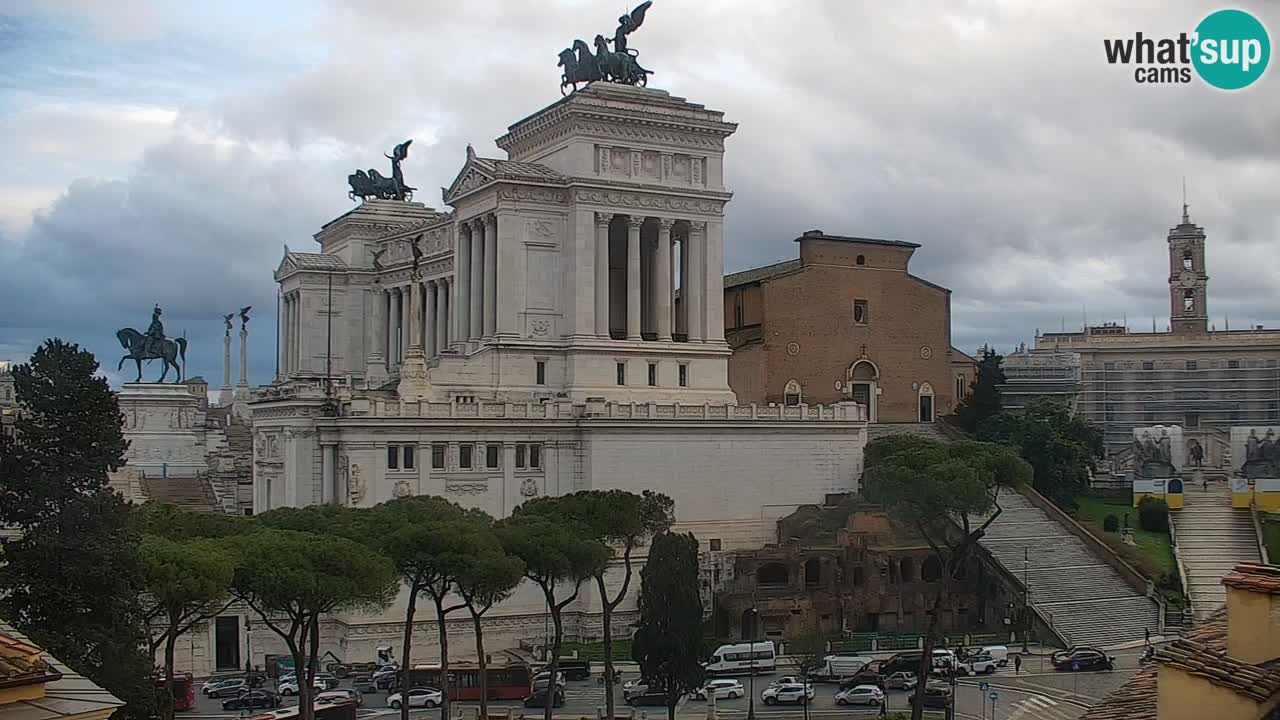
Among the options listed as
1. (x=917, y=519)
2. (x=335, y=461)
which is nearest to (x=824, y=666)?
(x=917, y=519)

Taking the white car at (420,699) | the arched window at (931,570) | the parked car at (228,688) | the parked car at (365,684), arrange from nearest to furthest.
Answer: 1. the white car at (420,699)
2. the parked car at (228,688)
3. the parked car at (365,684)
4. the arched window at (931,570)

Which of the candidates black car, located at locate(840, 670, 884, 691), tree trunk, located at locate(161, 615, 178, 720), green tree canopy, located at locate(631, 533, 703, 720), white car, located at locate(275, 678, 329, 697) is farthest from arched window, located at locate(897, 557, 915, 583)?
tree trunk, located at locate(161, 615, 178, 720)

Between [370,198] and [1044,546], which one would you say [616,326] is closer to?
[1044,546]

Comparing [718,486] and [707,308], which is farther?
[707,308]

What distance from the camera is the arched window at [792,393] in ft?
277

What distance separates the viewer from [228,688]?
53.8 metres

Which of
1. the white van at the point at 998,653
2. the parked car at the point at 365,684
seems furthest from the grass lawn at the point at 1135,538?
the parked car at the point at 365,684

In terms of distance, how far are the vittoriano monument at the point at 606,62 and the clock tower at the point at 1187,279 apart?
7252 cm

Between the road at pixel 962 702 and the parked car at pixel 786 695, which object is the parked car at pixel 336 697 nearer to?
the road at pixel 962 702

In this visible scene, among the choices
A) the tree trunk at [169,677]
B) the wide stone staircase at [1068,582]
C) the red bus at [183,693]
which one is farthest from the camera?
the wide stone staircase at [1068,582]

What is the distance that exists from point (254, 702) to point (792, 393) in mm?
42447

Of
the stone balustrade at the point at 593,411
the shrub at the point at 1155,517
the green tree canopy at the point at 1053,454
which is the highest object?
the stone balustrade at the point at 593,411

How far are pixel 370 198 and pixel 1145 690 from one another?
317 ft

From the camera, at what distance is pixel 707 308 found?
251 feet
